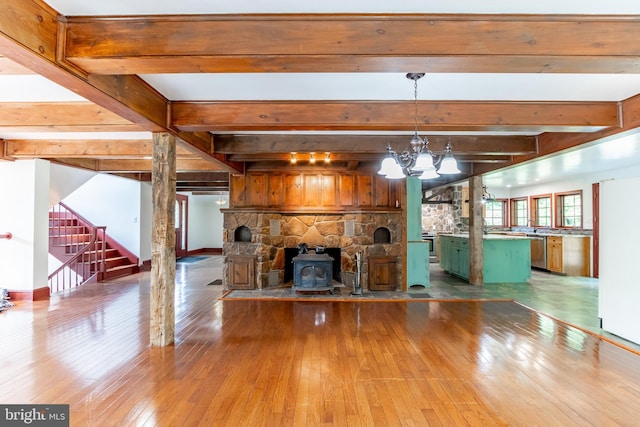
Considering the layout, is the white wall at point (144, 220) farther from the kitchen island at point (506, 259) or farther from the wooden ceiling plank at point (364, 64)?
the kitchen island at point (506, 259)

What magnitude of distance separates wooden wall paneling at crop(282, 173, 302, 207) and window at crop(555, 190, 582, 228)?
7304 mm

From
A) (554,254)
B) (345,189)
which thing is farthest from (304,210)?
(554,254)

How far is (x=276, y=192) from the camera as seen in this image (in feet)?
21.4

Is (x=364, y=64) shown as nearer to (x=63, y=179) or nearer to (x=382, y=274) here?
(x=382, y=274)

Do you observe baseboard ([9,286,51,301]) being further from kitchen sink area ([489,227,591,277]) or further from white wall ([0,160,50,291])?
kitchen sink area ([489,227,591,277])

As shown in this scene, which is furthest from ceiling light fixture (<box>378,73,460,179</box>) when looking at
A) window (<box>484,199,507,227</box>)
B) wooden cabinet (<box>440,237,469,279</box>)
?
window (<box>484,199,507,227</box>)

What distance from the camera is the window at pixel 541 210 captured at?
913 centimetres

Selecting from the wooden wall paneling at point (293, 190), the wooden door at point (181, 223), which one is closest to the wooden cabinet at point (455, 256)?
the wooden wall paneling at point (293, 190)

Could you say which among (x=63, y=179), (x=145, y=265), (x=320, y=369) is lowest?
(x=320, y=369)

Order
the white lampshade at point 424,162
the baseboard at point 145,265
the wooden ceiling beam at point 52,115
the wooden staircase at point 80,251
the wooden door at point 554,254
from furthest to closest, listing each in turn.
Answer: the baseboard at point 145,265, the wooden door at point 554,254, the wooden staircase at point 80,251, the wooden ceiling beam at point 52,115, the white lampshade at point 424,162

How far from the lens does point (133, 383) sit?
2.64 metres

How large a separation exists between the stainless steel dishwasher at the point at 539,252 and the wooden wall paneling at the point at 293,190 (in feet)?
21.3

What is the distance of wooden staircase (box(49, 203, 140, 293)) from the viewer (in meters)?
7.04

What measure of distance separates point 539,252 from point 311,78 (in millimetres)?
8666
